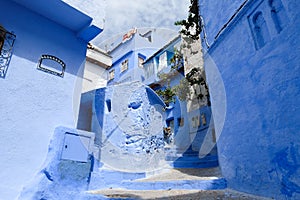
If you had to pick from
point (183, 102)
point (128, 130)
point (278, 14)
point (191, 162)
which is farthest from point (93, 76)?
point (278, 14)

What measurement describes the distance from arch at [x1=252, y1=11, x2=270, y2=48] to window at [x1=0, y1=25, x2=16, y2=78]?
5.12 meters

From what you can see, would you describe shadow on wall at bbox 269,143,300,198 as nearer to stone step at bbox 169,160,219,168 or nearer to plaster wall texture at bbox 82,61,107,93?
stone step at bbox 169,160,219,168

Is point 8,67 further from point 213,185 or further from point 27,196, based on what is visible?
point 213,185

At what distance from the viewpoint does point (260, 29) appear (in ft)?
13.6

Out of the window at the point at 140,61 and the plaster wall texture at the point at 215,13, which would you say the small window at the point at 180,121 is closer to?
the window at the point at 140,61

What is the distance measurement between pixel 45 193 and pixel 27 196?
29 centimetres

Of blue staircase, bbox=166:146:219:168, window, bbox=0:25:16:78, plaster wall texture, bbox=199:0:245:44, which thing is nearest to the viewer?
window, bbox=0:25:16:78

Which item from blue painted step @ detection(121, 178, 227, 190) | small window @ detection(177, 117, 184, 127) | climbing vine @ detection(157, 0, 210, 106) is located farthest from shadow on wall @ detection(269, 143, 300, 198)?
small window @ detection(177, 117, 184, 127)

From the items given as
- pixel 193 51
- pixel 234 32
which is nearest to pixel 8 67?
pixel 234 32

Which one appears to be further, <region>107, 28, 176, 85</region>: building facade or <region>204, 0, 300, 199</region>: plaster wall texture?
<region>107, 28, 176, 85</region>: building facade

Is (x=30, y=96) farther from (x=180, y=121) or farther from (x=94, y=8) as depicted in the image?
(x=180, y=121)

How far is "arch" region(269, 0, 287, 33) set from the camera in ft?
11.6

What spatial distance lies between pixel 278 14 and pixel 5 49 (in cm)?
534

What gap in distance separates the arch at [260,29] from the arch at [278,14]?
24 cm
